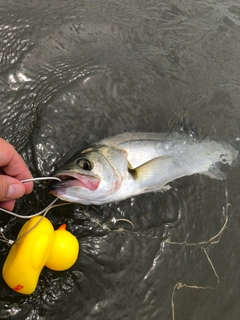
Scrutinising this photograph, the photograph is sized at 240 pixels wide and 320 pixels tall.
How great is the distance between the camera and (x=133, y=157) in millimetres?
3338

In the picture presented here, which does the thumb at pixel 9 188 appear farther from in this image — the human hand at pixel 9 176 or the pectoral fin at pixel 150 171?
the pectoral fin at pixel 150 171

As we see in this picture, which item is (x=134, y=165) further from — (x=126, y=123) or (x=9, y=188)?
(x=9, y=188)

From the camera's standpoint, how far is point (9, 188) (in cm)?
230

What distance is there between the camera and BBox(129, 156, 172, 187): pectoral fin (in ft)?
10.5

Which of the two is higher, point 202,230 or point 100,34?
point 100,34

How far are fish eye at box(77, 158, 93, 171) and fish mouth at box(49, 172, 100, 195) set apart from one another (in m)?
0.10

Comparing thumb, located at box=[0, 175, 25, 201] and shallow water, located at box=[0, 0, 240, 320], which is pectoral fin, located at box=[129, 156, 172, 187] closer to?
shallow water, located at box=[0, 0, 240, 320]

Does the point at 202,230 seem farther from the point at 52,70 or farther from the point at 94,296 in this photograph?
the point at 52,70

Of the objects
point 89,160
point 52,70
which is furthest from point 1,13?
point 89,160

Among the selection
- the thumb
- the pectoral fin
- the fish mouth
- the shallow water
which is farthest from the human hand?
the pectoral fin

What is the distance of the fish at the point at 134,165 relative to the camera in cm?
279

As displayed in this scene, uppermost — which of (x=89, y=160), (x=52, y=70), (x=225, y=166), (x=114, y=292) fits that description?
(x=52, y=70)

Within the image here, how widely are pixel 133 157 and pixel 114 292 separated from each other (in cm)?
129

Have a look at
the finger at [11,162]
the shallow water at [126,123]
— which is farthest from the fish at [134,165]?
the finger at [11,162]
